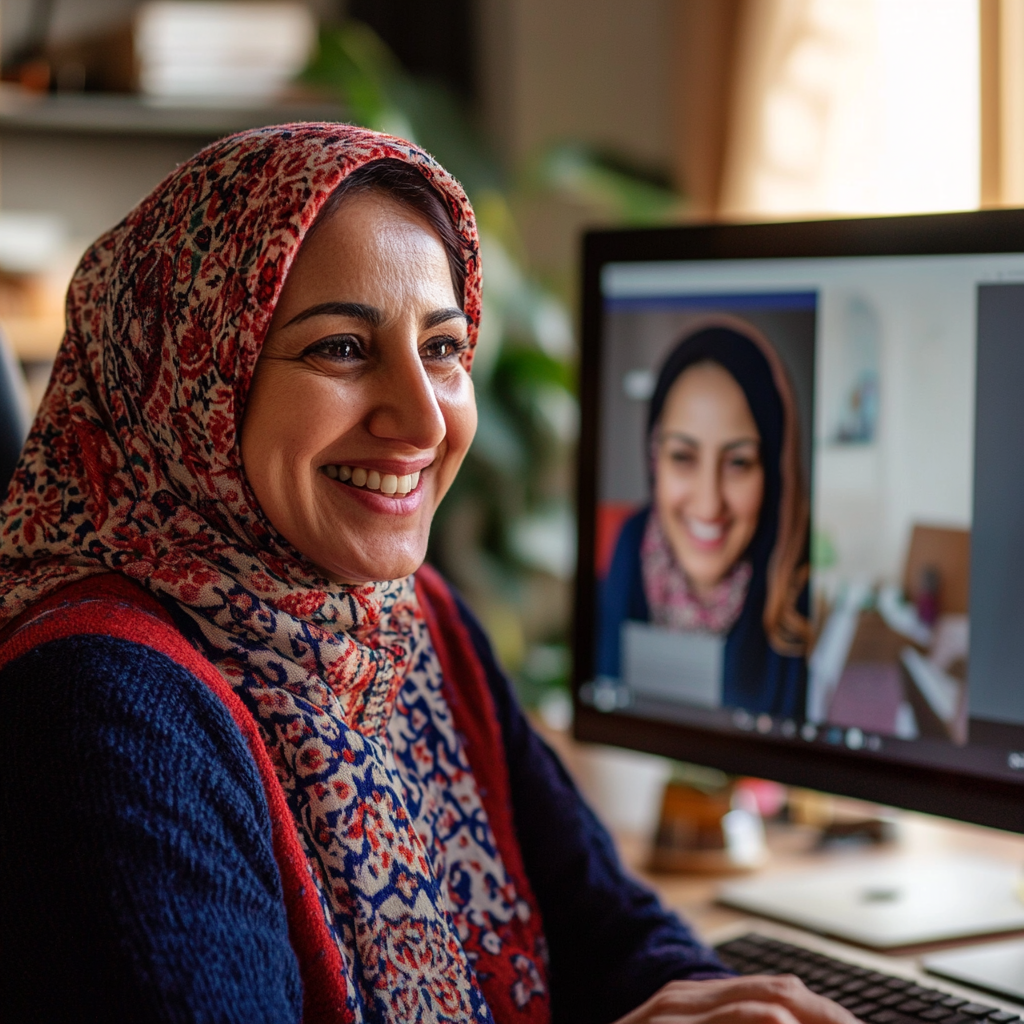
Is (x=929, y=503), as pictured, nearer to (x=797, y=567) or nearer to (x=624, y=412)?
(x=797, y=567)

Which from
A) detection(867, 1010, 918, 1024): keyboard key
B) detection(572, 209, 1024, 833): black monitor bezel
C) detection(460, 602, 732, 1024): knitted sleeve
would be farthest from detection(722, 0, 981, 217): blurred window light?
detection(867, 1010, 918, 1024): keyboard key

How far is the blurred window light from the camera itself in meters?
1.73

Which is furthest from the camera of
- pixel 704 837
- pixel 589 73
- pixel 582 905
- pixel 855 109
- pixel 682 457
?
pixel 589 73

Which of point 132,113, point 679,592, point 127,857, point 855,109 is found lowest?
point 127,857

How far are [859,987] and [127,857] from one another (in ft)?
1.82

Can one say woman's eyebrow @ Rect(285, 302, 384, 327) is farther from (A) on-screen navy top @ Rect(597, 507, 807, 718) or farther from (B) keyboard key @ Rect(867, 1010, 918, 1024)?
(B) keyboard key @ Rect(867, 1010, 918, 1024)

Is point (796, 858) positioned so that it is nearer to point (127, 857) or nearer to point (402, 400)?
point (402, 400)

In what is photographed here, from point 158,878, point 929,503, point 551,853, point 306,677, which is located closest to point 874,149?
point 929,503

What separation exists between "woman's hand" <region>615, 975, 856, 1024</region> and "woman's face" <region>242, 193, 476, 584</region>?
1.12 ft

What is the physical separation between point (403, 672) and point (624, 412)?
0.36m

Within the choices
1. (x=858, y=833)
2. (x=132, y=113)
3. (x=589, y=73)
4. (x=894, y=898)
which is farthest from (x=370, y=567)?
(x=589, y=73)

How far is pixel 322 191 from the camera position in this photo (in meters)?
0.84

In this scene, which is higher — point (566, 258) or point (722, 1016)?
point (566, 258)

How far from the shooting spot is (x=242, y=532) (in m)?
0.89
